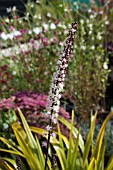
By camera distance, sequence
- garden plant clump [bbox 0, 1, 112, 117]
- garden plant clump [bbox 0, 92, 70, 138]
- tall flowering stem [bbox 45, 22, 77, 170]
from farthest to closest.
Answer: garden plant clump [bbox 0, 1, 112, 117] → garden plant clump [bbox 0, 92, 70, 138] → tall flowering stem [bbox 45, 22, 77, 170]

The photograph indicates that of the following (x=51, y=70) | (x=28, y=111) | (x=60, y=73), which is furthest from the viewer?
(x=51, y=70)

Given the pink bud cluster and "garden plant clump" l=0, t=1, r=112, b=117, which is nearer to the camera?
the pink bud cluster

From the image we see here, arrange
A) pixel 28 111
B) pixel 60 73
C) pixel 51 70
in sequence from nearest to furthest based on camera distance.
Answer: pixel 60 73 → pixel 28 111 → pixel 51 70

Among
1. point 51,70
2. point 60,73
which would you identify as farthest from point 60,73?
point 51,70

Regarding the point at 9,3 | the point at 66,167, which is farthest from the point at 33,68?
the point at 9,3

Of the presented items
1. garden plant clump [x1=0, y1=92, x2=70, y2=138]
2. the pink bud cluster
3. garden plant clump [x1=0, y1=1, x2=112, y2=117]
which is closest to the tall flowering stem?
the pink bud cluster

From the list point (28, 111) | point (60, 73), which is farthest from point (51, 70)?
point (60, 73)

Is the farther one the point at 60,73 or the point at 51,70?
the point at 51,70

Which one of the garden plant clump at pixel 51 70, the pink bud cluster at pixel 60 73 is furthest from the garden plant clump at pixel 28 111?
the pink bud cluster at pixel 60 73

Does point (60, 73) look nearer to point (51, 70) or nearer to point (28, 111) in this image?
point (28, 111)

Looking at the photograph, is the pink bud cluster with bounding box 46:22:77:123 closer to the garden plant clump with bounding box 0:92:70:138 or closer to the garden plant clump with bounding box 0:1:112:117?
the garden plant clump with bounding box 0:92:70:138

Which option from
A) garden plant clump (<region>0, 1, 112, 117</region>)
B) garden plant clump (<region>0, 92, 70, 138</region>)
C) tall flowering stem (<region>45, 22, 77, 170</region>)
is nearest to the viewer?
tall flowering stem (<region>45, 22, 77, 170</region>)

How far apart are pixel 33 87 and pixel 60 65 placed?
3854mm

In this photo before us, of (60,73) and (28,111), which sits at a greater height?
(60,73)
